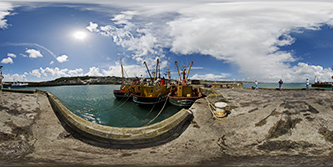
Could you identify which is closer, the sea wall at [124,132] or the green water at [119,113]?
the sea wall at [124,132]

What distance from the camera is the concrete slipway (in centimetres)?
340

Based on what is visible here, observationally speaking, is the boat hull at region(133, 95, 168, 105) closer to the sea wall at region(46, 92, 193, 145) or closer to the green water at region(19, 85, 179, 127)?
the green water at region(19, 85, 179, 127)

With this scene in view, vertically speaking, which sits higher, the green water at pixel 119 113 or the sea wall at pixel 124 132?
the sea wall at pixel 124 132

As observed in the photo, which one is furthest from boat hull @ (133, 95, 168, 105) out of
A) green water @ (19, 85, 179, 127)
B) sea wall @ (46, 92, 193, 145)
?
sea wall @ (46, 92, 193, 145)

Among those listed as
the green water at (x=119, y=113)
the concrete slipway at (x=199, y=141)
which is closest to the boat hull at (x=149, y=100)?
the green water at (x=119, y=113)

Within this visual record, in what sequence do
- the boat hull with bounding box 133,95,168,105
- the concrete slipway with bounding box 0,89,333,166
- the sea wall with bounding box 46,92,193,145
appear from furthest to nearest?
the boat hull with bounding box 133,95,168,105 < the sea wall with bounding box 46,92,193,145 < the concrete slipway with bounding box 0,89,333,166

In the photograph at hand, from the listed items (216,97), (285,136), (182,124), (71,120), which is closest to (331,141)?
(285,136)

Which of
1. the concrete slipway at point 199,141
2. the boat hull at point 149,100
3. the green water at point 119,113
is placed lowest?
the green water at point 119,113

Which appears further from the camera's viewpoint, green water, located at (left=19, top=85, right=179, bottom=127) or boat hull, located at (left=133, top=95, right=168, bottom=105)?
boat hull, located at (left=133, top=95, right=168, bottom=105)

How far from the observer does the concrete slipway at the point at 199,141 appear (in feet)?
11.2

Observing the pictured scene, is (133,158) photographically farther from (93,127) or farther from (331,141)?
(331,141)

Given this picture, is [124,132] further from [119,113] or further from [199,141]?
[119,113]

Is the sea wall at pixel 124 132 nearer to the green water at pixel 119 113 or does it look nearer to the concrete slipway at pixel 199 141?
the concrete slipway at pixel 199 141

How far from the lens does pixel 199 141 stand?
4789 millimetres
